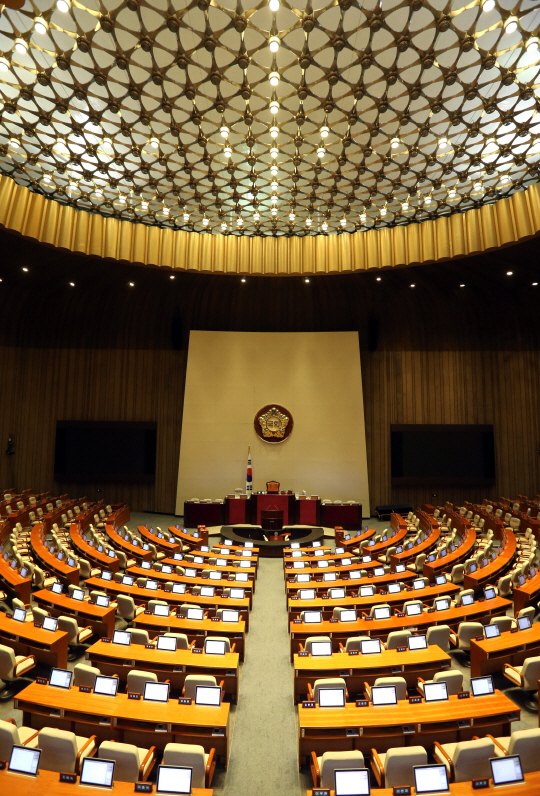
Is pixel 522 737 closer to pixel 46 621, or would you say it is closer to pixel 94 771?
pixel 94 771

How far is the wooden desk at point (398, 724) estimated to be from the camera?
5.10 meters

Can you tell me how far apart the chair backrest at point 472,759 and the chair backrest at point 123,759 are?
10.0 feet

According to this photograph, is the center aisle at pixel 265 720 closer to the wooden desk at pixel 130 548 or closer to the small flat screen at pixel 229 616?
the small flat screen at pixel 229 616

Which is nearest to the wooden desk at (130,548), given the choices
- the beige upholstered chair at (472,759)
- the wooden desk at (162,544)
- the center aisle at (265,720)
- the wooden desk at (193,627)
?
the wooden desk at (162,544)

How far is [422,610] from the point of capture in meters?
8.51

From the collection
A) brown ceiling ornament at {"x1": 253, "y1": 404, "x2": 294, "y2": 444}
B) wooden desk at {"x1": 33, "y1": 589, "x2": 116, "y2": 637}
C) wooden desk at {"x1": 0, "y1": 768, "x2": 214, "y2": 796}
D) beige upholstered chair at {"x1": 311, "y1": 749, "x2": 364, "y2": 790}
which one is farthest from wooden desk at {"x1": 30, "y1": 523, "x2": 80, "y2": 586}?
brown ceiling ornament at {"x1": 253, "y1": 404, "x2": 294, "y2": 444}

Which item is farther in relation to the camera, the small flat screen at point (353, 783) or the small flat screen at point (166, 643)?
the small flat screen at point (166, 643)

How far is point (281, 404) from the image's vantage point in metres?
22.1

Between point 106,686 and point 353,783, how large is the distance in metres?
3.24

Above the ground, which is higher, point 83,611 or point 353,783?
point 83,611

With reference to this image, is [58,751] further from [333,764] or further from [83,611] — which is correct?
[83,611]

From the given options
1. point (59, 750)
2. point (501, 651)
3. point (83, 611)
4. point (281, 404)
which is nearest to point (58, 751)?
point (59, 750)

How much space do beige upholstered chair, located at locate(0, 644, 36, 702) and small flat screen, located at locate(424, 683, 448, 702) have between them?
5.57 metres

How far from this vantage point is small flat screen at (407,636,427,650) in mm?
6859
